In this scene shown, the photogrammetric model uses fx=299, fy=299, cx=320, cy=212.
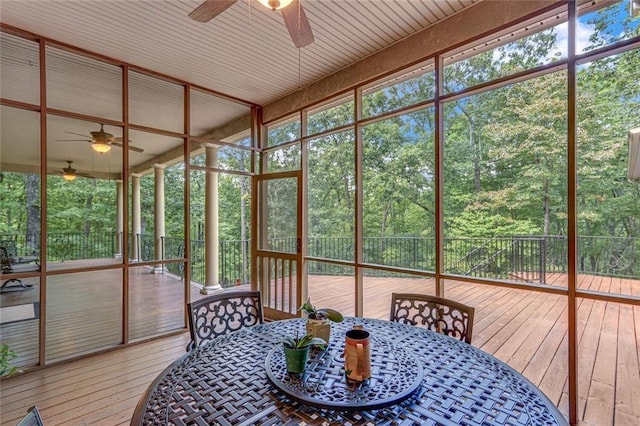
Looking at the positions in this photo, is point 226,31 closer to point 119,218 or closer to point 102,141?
point 102,141

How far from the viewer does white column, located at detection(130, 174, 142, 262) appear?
12.0 ft

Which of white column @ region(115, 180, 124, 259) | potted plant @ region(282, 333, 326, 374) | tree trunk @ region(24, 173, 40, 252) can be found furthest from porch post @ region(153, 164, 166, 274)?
potted plant @ region(282, 333, 326, 374)

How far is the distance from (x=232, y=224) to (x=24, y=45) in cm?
346

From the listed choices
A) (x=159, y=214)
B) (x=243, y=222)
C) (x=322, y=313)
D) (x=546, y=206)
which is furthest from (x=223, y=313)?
(x=546, y=206)

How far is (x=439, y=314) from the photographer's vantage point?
197 cm

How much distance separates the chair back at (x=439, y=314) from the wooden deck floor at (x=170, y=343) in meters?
1.34

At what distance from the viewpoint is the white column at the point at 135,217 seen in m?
3.64

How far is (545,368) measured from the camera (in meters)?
2.82

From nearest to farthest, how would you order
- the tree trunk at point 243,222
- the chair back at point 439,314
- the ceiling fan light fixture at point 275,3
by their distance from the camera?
the ceiling fan light fixture at point 275,3 → the chair back at point 439,314 → the tree trunk at point 243,222

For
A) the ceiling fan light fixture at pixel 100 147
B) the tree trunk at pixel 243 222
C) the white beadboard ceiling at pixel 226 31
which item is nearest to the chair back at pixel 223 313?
the white beadboard ceiling at pixel 226 31

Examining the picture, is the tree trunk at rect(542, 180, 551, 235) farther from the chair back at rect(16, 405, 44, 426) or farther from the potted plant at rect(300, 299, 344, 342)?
the chair back at rect(16, 405, 44, 426)

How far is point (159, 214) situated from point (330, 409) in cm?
368

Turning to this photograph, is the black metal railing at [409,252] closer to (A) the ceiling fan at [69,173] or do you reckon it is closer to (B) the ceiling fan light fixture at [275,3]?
(A) the ceiling fan at [69,173]

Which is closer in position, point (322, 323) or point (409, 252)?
point (322, 323)
